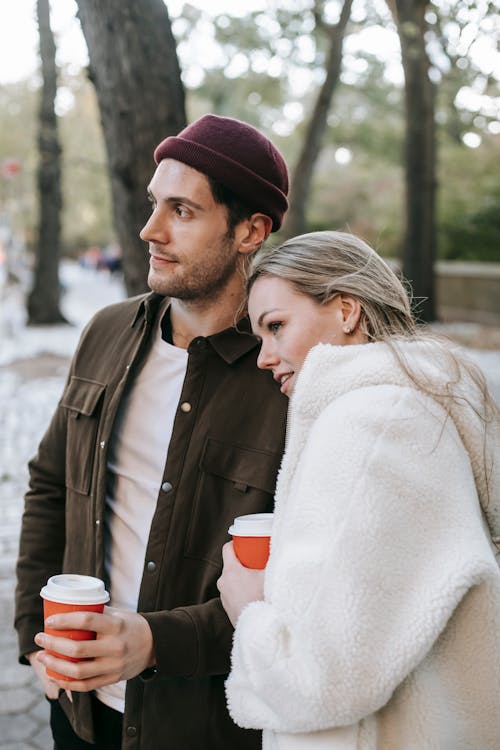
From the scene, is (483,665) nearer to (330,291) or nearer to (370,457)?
(370,457)

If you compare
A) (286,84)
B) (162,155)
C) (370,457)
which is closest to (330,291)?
(370,457)

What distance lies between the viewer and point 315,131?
14.6 m

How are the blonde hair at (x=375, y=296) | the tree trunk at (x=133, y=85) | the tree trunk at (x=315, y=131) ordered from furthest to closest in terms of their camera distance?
the tree trunk at (x=315, y=131) < the tree trunk at (x=133, y=85) < the blonde hair at (x=375, y=296)

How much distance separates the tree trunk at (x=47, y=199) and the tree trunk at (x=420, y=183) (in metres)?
A: 7.50

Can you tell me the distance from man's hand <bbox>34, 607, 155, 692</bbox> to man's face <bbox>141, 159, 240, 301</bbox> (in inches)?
34.9

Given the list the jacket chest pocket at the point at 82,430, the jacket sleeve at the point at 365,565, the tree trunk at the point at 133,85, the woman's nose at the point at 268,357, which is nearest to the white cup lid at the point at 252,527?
the jacket sleeve at the point at 365,565

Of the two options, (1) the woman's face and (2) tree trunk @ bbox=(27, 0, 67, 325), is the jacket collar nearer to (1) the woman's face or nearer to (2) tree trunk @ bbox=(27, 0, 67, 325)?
(1) the woman's face

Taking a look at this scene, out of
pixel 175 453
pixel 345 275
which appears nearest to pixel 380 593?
pixel 345 275

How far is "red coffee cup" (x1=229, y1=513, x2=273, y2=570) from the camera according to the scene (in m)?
1.79

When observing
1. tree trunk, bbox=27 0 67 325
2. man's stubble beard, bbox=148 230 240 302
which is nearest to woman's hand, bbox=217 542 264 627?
man's stubble beard, bbox=148 230 240 302

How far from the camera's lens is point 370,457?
57.4 inches

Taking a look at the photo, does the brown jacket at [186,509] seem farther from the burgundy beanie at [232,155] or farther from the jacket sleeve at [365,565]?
the jacket sleeve at [365,565]

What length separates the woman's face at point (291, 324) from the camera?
6.05 feet

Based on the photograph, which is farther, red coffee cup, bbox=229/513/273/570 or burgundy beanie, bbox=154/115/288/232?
burgundy beanie, bbox=154/115/288/232
